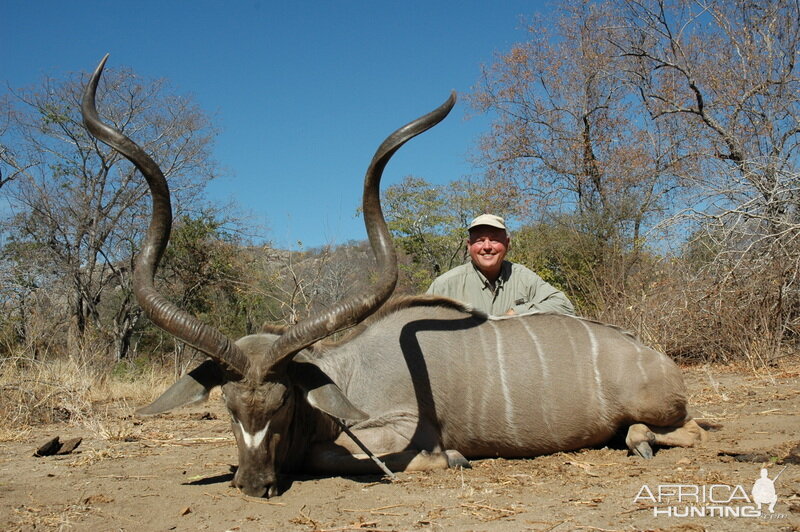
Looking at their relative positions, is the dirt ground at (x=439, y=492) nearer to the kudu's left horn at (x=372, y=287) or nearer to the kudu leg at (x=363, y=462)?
the kudu leg at (x=363, y=462)

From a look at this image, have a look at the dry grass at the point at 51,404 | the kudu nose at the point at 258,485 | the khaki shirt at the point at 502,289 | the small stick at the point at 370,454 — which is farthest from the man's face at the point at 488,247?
the dry grass at the point at 51,404

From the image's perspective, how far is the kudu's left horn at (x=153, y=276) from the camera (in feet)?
10.2

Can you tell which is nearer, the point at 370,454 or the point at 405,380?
the point at 370,454

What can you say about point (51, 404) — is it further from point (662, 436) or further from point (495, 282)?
point (662, 436)

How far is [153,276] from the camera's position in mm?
3396

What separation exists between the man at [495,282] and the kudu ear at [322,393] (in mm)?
1754

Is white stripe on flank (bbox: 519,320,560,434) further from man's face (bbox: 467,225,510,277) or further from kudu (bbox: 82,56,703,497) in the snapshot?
man's face (bbox: 467,225,510,277)

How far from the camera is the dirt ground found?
8.29 ft

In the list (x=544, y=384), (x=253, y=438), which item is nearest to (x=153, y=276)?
(x=253, y=438)

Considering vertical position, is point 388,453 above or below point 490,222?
below

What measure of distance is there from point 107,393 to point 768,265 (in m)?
6.65

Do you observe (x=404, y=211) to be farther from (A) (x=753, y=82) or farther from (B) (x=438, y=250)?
(A) (x=753, y=82)

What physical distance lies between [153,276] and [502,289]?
8.25 feet

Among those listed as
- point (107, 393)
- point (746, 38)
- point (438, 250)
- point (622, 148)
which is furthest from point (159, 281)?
point (746, 38)
